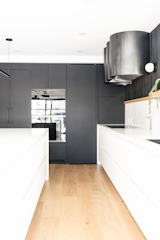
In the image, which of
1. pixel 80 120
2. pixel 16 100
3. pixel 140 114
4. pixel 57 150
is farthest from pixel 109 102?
pixel 16 100

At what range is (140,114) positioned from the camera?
380 cm

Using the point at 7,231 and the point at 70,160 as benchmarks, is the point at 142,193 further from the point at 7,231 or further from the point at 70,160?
the point at 70,160

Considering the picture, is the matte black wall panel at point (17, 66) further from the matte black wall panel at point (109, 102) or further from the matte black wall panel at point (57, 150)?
the matte black wall panel at point (57, 150)

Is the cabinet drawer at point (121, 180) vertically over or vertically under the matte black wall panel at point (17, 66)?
under

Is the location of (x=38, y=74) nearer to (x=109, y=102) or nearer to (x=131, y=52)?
(x=109, y=102)

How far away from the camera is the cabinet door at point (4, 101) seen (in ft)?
15.8

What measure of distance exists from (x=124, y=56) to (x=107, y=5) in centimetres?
78

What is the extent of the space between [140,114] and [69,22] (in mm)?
1881

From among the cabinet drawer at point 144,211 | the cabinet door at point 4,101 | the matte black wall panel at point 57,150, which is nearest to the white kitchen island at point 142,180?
the cabinet drawer at point 144,211

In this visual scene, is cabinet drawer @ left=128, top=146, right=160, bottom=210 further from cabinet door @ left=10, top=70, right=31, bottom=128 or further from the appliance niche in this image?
cabinet door @ left=10, top=70, right=31, bottom=128

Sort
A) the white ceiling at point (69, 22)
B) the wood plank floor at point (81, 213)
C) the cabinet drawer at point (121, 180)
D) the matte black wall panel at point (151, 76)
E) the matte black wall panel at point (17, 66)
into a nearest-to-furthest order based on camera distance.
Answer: the wood plank floor at point (81, 213)
the cabinet drawer at point (121, 180)
the white ceiling at point (69, 22)
the matte black wall panel at point (151, 76)
the matte black wall panel at point (17, 66)

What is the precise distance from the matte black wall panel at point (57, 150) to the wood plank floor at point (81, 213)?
1170 mm

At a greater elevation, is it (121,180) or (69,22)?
(69,22)

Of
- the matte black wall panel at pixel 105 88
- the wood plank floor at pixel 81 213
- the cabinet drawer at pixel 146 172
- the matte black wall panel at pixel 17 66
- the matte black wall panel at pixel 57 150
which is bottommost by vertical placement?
the wood plank floor at pixel 81 213
